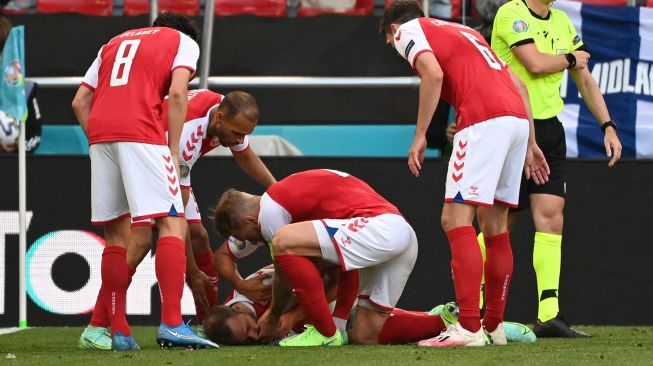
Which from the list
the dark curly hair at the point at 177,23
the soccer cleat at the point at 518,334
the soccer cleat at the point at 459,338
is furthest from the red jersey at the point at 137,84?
the soccer cleat at the point at 518,334

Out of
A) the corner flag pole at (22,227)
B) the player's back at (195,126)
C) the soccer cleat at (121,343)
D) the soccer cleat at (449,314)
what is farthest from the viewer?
the corner flag pole at (22,227)

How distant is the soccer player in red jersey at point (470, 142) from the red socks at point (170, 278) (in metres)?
1.09

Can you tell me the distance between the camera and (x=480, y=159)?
5.68 meters

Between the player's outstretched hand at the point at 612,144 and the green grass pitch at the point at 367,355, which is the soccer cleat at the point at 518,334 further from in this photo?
the player's outstretched hand at the point at 612,144

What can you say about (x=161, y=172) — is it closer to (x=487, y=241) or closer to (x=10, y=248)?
(x=487, y=241)

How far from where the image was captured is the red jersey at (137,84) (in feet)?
18.9

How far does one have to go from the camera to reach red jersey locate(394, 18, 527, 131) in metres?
5.75

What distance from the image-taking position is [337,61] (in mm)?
9117

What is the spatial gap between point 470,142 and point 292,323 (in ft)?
4.04

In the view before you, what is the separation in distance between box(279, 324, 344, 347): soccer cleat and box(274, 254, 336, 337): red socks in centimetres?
9

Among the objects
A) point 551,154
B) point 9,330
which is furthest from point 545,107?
point 9,330

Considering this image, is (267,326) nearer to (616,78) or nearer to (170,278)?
(170,278)

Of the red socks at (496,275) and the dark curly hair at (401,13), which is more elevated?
the dark curly hair at (401,13)

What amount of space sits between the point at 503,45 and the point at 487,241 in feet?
4.04
